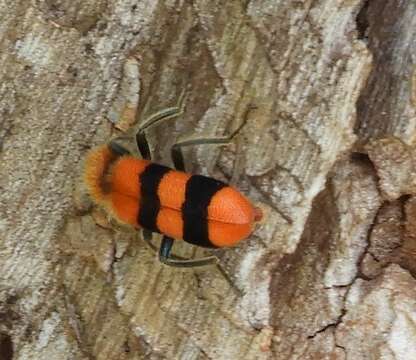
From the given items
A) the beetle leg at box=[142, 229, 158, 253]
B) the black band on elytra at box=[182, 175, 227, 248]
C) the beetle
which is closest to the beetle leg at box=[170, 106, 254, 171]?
the beetle

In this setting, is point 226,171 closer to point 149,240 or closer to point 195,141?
point 195,141

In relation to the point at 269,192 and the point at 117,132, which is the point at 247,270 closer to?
the point at 269,192

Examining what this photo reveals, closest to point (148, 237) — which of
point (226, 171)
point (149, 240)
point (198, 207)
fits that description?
point (149, 240)

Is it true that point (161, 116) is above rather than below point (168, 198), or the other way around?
above

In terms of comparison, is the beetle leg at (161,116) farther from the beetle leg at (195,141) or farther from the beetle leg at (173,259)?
the beetle leg at (173,259)

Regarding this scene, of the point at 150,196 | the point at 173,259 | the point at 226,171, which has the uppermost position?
the point at 226,171

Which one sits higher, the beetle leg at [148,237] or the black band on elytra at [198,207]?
the black band on elytra at [198,207]

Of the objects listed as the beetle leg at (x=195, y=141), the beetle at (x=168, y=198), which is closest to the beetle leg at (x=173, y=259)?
the beetle at (x=168, y=198)
